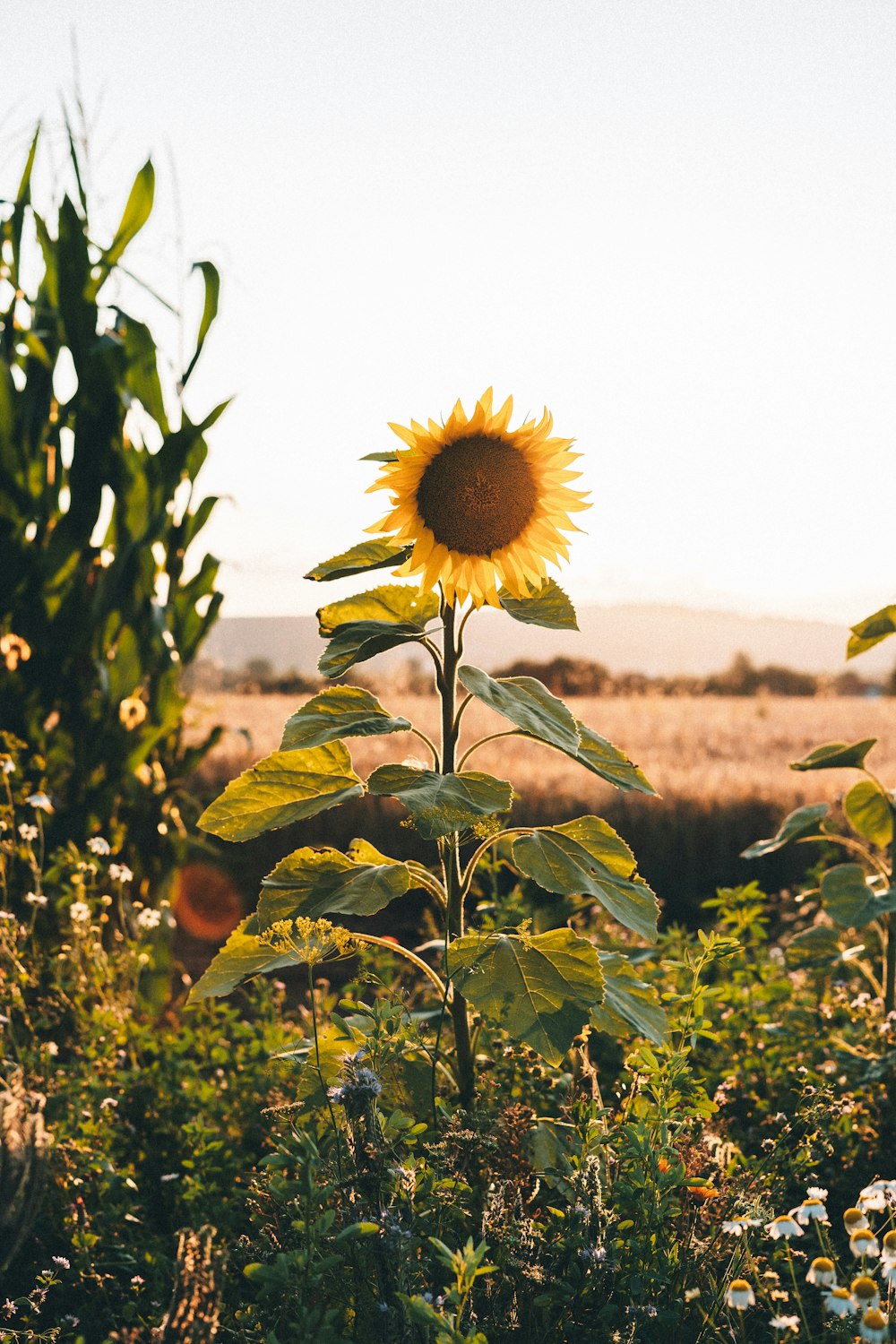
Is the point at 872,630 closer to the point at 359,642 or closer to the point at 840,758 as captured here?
the point at 840,758

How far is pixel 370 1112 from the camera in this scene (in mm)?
1281

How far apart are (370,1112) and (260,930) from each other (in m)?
0.39

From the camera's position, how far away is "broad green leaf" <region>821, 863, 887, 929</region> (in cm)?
212

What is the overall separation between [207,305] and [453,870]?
2135 millimetres

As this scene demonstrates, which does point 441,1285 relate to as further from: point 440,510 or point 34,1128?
point 440,510

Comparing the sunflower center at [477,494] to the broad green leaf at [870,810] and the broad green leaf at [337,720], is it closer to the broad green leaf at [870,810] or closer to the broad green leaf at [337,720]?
the broad green leaf at [337,720]

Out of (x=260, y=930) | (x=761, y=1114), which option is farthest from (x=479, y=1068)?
(x=761, y=1114)

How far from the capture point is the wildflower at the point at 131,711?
3.20m

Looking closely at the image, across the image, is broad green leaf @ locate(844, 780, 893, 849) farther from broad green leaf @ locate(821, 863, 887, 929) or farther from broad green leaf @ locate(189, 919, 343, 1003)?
broad green leaf @ locate(189, 919, 343, 1003)

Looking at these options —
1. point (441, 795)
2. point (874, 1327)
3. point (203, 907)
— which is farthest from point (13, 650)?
point (874, 1327)

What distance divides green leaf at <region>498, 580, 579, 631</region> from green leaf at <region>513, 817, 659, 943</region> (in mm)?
329

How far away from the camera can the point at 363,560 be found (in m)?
1.73

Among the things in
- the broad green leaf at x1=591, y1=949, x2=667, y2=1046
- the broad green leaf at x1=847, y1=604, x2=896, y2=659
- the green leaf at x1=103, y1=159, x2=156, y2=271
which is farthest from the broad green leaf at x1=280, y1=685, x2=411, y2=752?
the green leaf at x1=103, y1=159, x2=156, y2=271

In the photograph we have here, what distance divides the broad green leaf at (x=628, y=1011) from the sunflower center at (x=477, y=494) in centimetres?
73
